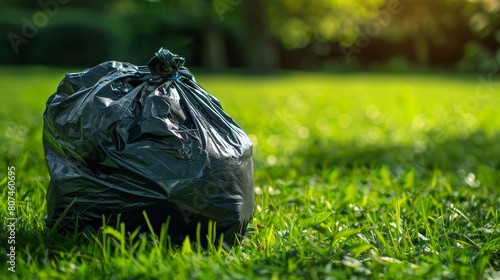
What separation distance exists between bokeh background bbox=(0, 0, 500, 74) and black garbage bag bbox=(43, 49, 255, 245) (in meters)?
16.1

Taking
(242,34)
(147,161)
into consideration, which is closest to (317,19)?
(242,34)

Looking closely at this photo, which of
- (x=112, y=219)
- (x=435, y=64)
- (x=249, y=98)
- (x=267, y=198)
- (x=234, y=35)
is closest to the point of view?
(x=112, y=219)

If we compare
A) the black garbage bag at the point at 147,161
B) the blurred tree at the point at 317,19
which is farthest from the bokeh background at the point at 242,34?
the black garbage bag at the point at 147,161

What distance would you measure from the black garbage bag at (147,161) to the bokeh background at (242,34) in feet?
53.0

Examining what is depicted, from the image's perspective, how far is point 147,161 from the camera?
2555mm

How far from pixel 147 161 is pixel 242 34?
24.6m

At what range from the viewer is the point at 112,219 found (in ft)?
8.53

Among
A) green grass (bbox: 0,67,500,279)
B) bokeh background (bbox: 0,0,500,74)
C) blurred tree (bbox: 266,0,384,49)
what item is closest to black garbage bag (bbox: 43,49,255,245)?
green grass (bbox: 0,67,500,279)

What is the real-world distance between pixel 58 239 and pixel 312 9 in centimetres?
2293

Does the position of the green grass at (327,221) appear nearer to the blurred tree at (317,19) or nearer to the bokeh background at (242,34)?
the bokeh background at (242,34)

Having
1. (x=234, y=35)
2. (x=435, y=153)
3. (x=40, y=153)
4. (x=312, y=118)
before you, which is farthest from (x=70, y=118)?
(x=234, y=35)

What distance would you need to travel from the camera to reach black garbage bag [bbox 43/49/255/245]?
2545 mm

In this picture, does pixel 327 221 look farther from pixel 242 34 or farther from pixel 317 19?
pixel 317 19

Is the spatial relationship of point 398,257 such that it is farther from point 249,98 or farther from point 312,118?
point 249,98
